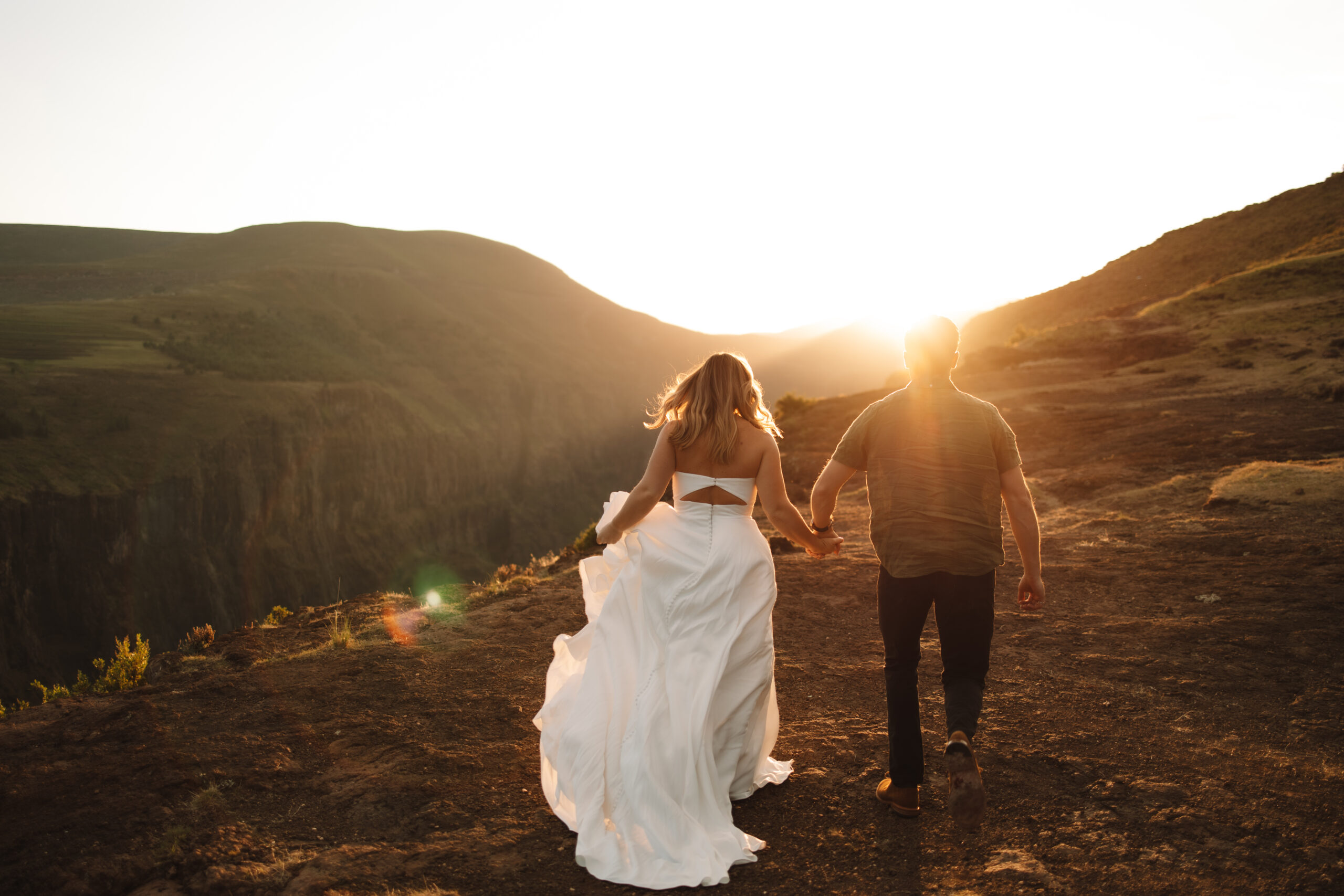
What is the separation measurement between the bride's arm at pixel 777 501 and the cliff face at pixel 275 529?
36681 mm

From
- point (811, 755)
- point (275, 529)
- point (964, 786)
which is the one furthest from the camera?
point (275, 529)

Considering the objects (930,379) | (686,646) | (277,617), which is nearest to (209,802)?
(686,646)

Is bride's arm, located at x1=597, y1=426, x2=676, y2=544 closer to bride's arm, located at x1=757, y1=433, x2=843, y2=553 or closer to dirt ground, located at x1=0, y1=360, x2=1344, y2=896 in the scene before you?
bride's arm, located at x1=757, y1=433, x2=843, y2=553

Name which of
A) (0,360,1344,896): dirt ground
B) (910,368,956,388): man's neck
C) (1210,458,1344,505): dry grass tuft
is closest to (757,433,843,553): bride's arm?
(910,368,956,388): man's neck

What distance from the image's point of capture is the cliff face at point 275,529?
32.3 meters

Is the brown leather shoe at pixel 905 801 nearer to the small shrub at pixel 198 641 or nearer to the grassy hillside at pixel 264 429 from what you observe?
the small shrub at pixel 198 641

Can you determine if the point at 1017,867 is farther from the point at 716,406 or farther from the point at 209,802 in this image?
the point at 209,802

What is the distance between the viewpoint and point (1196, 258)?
39594 millimetres

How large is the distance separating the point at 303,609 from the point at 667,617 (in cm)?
625

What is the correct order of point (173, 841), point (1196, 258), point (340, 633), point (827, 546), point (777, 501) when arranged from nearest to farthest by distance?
point (173, 841) < point (777, 501) < point (827, 546) < point (340, 633) < point (1196, 258)

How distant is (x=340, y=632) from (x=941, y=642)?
5420 mm

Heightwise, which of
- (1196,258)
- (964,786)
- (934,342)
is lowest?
(964,786)

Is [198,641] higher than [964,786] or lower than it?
lower

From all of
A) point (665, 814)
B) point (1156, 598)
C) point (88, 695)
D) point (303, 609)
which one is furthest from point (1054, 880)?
point (303, 609)
